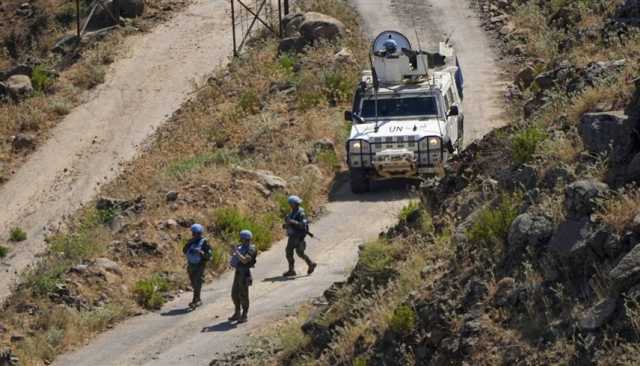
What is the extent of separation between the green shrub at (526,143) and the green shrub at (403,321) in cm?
255

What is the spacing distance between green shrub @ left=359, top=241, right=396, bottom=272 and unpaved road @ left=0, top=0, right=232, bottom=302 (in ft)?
42.3

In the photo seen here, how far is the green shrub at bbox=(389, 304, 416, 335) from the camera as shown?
48.6 ft

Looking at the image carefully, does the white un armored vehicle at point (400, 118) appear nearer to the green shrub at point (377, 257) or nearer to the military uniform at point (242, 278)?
the military uniform at point (242, 278)

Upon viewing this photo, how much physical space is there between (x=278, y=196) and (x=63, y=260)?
4.47 m

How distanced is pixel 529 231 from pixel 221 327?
23.1ft

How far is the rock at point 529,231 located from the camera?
14266mm

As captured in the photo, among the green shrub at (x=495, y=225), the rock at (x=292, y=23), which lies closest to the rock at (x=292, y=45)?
the rock at (x=292, y=23)

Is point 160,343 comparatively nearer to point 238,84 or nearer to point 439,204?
point 439,204

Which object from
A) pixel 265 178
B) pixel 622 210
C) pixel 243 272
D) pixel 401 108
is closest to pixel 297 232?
pixel 243 272

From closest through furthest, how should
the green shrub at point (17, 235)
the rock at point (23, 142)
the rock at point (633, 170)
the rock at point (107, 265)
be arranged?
the rock at point (633, 170), the rock at point (107, 265), the green shrub at point (17, 235), the rock at point (23, 142)

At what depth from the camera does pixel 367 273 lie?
16984 mm

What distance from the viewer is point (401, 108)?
27.6 metres

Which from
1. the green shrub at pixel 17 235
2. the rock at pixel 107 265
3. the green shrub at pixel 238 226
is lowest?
the green shrub at pixel 17 235

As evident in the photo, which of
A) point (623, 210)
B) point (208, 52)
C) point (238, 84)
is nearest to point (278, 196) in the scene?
point (238, 84)
